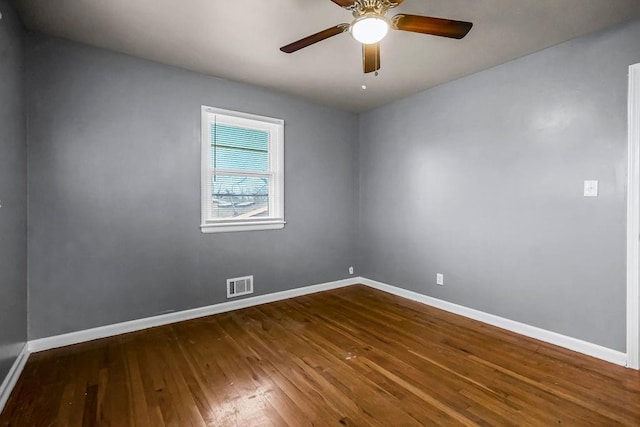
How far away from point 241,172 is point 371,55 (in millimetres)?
1981

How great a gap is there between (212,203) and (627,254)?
355cm

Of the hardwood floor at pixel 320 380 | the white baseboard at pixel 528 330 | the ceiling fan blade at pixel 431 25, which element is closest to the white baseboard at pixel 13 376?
the hardwood floor at pixel 320 380

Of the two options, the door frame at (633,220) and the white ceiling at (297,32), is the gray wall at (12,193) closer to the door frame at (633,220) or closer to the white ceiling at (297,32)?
the white ceiling at (297,32)

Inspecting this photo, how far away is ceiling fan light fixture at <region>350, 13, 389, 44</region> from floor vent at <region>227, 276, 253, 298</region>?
2.64 m

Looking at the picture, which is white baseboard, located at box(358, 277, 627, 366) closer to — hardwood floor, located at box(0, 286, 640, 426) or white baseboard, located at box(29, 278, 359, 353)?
hardwood floor, located at box(0, 286, 640, 426)

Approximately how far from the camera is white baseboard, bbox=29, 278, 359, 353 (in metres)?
2.48

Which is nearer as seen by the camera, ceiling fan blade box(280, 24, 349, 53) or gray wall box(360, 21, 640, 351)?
ceiling fan blade box(280, 24, 349, 53)

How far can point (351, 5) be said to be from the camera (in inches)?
66.1

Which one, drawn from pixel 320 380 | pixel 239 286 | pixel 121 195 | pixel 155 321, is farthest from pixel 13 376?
pixel 320 380

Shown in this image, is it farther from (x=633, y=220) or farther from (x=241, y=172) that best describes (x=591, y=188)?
(x=241, y=172)

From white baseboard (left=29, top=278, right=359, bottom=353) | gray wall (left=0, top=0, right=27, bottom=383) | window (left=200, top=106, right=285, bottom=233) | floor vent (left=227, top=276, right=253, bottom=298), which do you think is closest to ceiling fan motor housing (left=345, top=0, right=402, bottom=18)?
window (left=200, top=106, right=285, bottom=233)

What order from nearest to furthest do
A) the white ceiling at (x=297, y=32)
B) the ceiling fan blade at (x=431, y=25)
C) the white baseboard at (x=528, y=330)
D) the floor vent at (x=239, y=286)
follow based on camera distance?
1. the ceiling fan blade at (x=431, y=25)
2. the white ceiling at (x=297, y=32)
3. the white baseboard at (x=528, y=330)
4. the floor vent at (x=239, y=286)

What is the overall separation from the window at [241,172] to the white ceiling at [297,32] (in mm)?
522

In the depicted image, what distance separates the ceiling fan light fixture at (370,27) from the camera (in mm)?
1685
